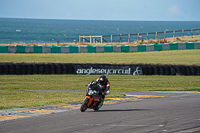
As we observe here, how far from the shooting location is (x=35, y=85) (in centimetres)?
2216

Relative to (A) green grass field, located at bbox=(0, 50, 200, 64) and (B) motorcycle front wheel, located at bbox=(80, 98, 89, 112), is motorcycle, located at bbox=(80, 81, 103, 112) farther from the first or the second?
(A) green grass field, located at bbox=(0, 50, 200, 64)

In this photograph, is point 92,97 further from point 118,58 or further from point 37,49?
point 37,49

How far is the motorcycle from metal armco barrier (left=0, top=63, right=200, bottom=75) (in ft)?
46.7

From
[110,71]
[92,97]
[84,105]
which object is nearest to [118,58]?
[110,71]

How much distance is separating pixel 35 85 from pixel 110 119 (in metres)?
12.8

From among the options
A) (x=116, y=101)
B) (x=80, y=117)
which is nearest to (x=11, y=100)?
(x=116, y=101)

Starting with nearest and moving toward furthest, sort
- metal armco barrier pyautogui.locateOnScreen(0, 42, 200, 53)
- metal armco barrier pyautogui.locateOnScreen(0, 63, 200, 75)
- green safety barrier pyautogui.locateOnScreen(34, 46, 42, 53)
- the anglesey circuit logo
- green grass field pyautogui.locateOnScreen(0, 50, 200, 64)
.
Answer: metal armco barrier pyautogui.locateOnScreen(0, 63, 200, 75) → the anglesey circuit logo → green grass field pyautogui.locateOnScreen(0, 50, 200, 64) → metal armco barrier pyautogui.locateOnScreen(0, 42, 200, 53) → green safety barrier pyautogui.locateOnScreen(34, 46, 42, 53)

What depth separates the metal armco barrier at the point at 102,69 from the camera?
84.9 ft

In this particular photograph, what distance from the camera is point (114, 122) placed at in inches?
377

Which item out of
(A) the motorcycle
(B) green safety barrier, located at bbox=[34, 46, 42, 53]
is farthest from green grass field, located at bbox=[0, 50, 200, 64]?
(A) the motorcycle

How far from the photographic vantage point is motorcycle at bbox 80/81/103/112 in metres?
11.6

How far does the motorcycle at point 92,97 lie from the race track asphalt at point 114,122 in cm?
32

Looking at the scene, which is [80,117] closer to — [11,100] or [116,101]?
[116,101]

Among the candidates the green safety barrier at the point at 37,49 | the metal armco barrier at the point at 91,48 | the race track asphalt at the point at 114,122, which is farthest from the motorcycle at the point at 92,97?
the green safety barrier at the point at 37,49
